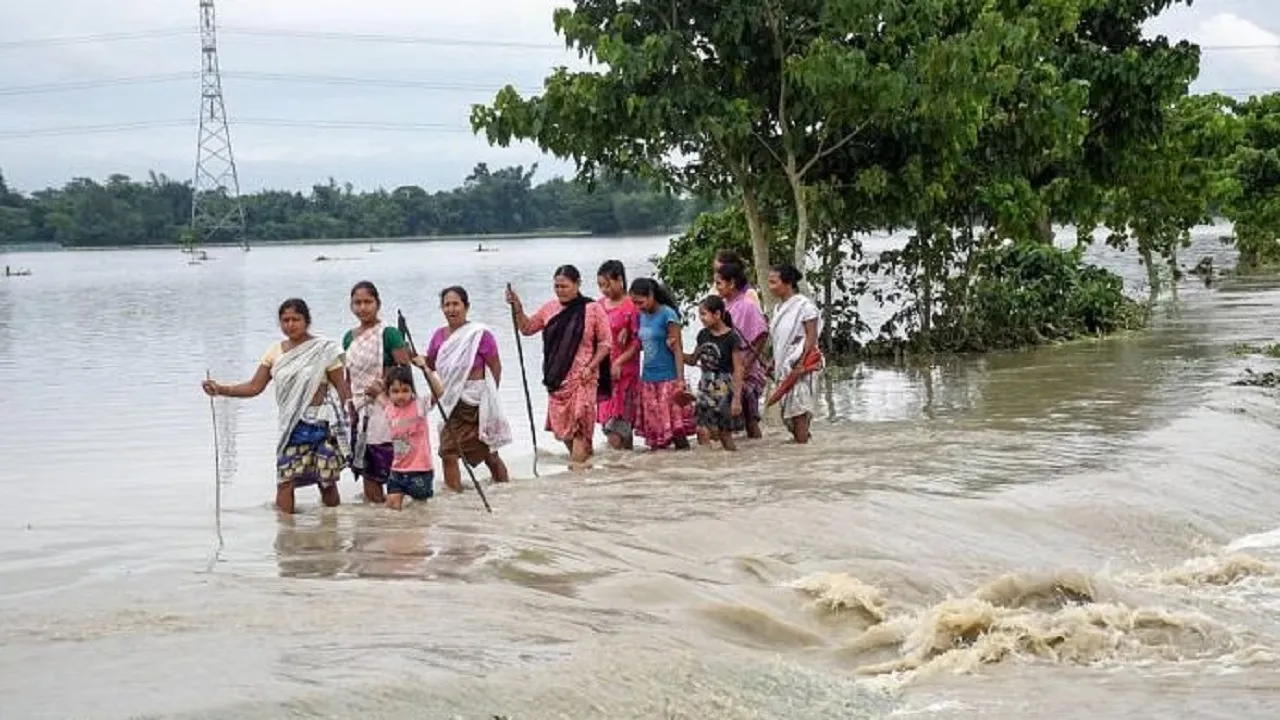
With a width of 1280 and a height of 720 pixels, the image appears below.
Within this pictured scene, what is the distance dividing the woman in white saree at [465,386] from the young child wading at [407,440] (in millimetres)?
640

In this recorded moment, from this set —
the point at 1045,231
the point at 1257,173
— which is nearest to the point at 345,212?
the point at 1257,173

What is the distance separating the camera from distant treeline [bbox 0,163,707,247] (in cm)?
10225

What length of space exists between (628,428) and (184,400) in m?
8.48

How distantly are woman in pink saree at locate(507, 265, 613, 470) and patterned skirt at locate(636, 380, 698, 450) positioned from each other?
55cm

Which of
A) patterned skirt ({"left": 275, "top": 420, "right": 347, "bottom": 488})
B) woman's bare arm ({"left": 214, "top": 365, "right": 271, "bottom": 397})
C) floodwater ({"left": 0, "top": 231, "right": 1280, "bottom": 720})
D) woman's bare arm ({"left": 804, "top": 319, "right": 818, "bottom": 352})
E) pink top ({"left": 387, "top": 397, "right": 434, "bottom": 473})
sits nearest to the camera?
floodwater ({"left": 0, "top": 231, "right": 1280, "bottom": 720})

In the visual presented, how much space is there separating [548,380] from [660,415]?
996 mm

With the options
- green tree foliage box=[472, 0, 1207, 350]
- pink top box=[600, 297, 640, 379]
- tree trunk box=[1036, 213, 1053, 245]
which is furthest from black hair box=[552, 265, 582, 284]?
tree trunk box=[1036, 213, 1053, 245]

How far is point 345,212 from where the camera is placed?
10712 centimetres

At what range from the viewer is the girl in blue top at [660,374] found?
1121cm

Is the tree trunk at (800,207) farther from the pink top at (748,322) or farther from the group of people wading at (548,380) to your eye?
the pink top at (748,322)

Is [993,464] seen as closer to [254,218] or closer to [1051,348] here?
[1051,348]

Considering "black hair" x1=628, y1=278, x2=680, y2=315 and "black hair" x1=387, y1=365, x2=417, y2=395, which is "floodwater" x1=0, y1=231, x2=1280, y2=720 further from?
"black hair" x1=628, y1=278, x2=680, y2=315

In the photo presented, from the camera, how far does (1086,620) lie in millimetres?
6844

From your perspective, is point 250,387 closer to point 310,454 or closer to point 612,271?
point 310,454
